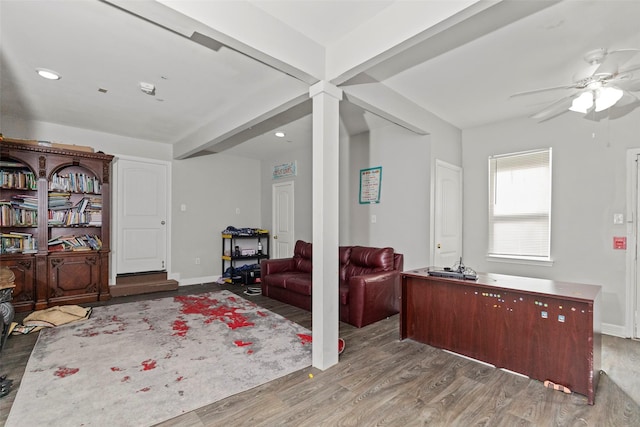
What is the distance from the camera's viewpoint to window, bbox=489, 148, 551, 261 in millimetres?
4004

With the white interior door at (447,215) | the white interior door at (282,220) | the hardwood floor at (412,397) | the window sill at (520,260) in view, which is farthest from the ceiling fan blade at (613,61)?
the white interior door at (282,220)

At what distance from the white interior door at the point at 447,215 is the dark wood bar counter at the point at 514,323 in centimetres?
129

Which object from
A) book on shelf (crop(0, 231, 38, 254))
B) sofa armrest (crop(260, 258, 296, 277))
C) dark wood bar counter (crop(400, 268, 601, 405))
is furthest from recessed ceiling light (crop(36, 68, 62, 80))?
dark wood bar counter (crop(400, 268, 601, 405))

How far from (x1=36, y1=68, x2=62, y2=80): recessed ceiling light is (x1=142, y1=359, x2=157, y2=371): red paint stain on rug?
2903mm

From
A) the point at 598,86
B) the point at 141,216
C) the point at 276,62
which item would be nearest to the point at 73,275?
the point at 141,216

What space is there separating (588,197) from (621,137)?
2.32 feet

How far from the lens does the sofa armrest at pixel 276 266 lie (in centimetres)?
496

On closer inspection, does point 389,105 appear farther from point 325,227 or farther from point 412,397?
point 412,397

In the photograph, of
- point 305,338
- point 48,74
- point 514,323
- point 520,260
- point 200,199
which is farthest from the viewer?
point 200,199

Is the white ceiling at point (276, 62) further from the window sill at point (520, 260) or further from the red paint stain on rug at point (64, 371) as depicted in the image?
the red paint stain on rug at point (64, 371)

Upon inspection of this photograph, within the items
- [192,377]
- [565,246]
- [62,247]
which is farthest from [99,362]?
[565,246]

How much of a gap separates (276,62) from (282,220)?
4450 millimetres

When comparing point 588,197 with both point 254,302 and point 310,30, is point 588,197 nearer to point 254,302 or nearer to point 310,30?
point 310,30

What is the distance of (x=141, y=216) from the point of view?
18.2 ft
